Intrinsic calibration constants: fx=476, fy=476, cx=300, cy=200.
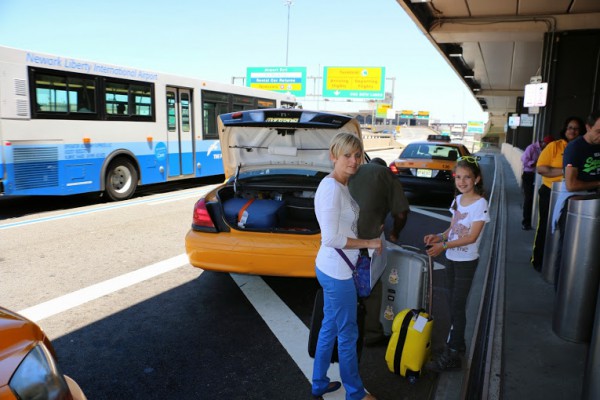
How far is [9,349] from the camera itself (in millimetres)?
1757

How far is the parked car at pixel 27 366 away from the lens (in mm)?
1641

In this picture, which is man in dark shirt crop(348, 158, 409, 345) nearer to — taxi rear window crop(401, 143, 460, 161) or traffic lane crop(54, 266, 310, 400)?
traffic lane crop(54, 266, 310, 400)

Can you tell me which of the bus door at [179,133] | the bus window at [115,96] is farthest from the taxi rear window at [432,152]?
the bus window at [115,96]

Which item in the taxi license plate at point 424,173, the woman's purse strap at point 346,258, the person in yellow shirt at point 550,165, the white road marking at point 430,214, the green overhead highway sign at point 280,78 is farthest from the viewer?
the green overhead highway sign at point 280,78

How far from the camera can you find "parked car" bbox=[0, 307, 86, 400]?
5.38 feet

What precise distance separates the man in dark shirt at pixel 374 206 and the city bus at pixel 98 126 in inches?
297

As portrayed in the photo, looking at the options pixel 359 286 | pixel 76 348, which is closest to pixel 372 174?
pixel 359 286

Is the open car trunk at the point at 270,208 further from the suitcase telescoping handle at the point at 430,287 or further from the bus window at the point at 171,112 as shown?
the bus window at the point at 171,112

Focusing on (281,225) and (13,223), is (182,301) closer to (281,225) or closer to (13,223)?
(281,225)

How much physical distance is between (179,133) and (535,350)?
1062cm

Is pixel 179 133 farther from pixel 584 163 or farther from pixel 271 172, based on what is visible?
pixel 584 163

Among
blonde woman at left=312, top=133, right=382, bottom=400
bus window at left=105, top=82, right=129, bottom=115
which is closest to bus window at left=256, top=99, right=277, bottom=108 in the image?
bus window at left=105, top=82, right=129, bottom=115

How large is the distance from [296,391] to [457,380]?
3.66 feet

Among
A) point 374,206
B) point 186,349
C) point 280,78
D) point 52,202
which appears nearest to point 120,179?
point 52,202
